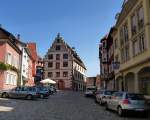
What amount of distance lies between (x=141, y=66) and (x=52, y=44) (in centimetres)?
5231

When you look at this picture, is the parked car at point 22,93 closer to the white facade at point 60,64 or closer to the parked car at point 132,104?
the parked car at point 132,104

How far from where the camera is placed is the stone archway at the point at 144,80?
25812mm

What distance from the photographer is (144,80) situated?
1043 inches

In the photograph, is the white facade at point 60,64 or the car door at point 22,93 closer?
the car door at point 22,93

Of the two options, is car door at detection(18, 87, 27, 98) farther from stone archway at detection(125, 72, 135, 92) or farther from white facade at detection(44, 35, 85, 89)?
white facade at detection(44, 35, 85, 89)

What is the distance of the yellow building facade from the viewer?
23359mm

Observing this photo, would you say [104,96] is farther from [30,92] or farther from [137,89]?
[30,92]

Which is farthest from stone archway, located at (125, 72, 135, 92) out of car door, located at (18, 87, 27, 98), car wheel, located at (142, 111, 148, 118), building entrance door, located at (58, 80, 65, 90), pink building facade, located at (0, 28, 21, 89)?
building entrance door, located at (58, 80, 65, 90)

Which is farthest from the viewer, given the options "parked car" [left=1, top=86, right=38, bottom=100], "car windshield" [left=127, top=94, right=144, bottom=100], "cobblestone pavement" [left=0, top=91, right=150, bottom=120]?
"parked car" [left=1, top=86, right=38, bottom=100]

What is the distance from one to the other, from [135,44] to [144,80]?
3.83 m

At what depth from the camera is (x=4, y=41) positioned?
3656cm

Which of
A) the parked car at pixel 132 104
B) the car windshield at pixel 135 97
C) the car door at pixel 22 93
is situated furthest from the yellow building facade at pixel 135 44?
the car door at pixel 22 93

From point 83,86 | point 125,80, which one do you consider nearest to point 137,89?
point 125,80

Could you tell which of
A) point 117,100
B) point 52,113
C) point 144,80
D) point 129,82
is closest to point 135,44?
point 144,80
